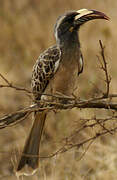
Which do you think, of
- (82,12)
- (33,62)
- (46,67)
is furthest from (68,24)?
(33,62)

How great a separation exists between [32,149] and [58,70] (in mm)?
694

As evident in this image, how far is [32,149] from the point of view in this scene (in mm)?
4648

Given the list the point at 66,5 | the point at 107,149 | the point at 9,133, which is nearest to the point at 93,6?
the point at 66,5

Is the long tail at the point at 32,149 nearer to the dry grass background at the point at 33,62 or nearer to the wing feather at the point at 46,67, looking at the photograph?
the wing feather at the point at 46,67

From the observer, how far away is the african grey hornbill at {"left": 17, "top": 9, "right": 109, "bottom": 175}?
15.4 feet

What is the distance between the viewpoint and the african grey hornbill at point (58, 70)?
471 centimetres

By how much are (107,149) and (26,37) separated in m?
4.22

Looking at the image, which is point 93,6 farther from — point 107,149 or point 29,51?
point 107,149

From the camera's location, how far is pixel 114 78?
25.8ft

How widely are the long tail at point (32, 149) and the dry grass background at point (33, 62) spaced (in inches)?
21.9

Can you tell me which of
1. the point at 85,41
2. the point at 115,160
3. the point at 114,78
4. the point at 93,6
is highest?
the point at 93,6

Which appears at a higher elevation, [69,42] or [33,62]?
[33,62]

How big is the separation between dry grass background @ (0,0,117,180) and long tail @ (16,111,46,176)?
56 cm

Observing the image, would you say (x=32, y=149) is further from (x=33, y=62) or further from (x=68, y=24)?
(x=33, y=62)
